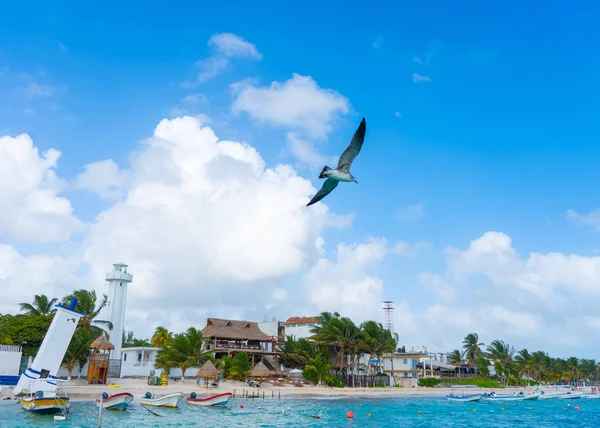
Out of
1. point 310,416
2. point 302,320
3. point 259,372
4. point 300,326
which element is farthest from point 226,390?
point 302,320

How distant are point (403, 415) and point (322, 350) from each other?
20336 millimetres

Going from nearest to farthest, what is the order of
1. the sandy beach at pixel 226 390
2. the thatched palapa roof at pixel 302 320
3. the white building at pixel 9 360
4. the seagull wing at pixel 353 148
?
the seagull wing at pixel 353 148, the white building at pixel 9 360, the sandy beach at pixel 226 390, the thatched palapa roof at pixel 302 320

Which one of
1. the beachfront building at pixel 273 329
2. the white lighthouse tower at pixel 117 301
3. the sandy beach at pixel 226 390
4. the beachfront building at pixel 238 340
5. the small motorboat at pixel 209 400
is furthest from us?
the beachfront building at pixel 273 329

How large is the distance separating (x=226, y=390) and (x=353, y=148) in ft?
125

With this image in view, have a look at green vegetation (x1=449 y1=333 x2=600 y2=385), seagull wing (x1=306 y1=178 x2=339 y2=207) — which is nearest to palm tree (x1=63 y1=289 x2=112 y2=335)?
seagull wing (x1=306 y1=178 x2=339 y2=207)

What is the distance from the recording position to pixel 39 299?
47875mm

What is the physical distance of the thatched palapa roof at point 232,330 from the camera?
54.5 m

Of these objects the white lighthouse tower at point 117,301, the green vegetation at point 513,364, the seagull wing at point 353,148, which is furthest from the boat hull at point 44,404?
the green vegetation at point 513,364

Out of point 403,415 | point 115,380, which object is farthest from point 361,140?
point 115,380

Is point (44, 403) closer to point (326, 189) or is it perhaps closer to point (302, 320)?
point (326, 189)

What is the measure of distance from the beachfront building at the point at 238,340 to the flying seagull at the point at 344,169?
43.6 metres

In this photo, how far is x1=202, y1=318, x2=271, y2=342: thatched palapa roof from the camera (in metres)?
54.5

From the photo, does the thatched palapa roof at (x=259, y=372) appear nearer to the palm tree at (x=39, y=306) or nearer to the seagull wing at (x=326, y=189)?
the palm tree at (x=39, y=306)


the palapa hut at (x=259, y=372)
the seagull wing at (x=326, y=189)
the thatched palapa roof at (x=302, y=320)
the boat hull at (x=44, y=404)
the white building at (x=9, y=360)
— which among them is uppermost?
the seagull wing at (x=326, y=189)
